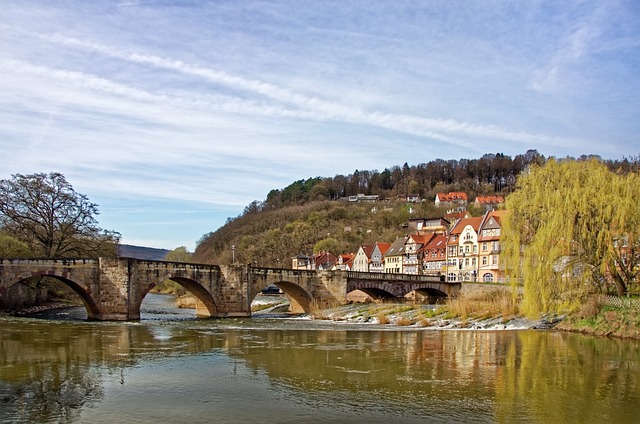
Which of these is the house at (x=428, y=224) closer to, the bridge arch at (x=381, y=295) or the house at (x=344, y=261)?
the house at (x=344, y=261)

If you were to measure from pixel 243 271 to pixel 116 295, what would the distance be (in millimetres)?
11139

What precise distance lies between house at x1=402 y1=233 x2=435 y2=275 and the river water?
62.7 m

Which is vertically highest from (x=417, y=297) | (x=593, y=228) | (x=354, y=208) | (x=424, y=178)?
(x=424, y=178)

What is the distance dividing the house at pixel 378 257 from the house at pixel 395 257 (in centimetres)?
162

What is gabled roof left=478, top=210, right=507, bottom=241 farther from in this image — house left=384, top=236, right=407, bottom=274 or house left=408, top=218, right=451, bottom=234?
house left=408, top=218, right=451, bottom=234

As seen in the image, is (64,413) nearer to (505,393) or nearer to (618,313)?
(505,393)

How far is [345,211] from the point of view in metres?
157

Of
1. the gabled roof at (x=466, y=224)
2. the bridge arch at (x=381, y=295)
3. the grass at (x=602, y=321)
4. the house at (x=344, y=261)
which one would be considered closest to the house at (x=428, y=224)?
the house at (x=344, y=261)

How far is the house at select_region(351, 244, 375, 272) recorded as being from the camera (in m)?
110

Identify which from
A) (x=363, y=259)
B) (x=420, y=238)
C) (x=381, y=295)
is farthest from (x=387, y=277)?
(x=363, y=259)

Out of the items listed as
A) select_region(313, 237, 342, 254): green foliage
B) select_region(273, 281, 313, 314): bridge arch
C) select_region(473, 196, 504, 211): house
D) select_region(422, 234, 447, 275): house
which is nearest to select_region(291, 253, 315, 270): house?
select_region(313, 237, 342, 254): green foliage

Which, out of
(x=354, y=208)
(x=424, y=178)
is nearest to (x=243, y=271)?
(x=354, y=208)

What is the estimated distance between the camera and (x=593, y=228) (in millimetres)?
31297

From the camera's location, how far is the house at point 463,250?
7875 centimetres
